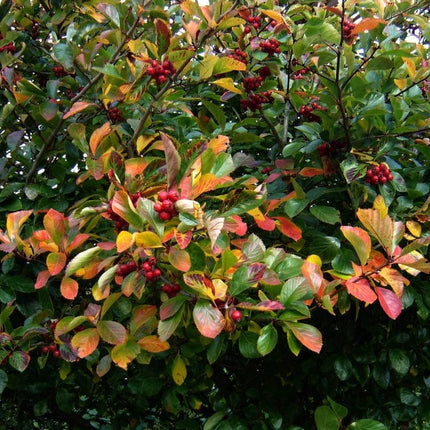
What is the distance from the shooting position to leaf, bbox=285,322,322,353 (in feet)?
3.89

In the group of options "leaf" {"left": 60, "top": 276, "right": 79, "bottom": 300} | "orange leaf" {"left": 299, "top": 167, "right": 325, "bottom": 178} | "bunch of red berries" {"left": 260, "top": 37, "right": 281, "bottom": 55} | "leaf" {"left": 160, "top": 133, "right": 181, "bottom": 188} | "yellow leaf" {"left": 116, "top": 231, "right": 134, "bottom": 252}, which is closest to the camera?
"yellow leaf" {"left": 116, "top": 231, "right": 134, "bottom": 252}

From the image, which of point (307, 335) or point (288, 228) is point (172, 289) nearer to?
point (307, 335)

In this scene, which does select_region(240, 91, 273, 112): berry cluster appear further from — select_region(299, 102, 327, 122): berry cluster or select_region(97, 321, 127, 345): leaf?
select_region(97, 321, 127, 345): leaf

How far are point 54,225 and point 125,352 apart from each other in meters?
0.35

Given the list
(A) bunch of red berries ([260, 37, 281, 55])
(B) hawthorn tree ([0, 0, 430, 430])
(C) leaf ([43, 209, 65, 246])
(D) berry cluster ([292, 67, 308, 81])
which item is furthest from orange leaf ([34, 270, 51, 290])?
(D) berry cluster ([292, 67, 308, 81])

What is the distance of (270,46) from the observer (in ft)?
6.10

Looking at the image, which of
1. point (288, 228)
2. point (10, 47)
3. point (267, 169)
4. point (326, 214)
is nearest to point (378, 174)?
point (326, 214)

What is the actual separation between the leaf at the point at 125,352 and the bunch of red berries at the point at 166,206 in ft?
1.17

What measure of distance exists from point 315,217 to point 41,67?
4.19 feet

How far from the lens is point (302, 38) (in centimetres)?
181

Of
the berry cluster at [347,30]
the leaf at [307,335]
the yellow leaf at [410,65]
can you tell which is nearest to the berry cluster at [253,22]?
the berry cluster at [347,30]

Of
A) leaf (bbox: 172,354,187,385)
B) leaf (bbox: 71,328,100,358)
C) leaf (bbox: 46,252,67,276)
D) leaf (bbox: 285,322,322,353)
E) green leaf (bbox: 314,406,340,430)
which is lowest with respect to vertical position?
green leaf (bbox: 314,406,340,430)

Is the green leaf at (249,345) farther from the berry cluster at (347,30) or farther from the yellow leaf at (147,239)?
the berry cluster at (347,30)

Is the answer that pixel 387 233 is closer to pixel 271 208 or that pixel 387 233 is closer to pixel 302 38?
pixel 271 208
